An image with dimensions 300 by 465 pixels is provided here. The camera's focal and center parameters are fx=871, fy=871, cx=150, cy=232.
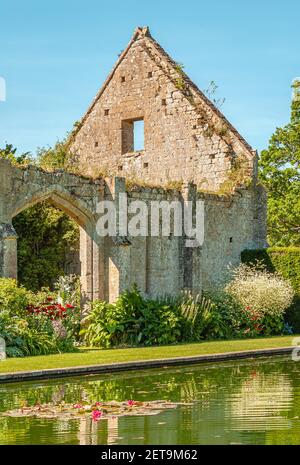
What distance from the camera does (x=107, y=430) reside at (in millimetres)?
9070

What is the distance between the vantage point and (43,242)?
2533 centimetres

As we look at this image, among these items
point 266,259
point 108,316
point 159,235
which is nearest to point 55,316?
point 108,316

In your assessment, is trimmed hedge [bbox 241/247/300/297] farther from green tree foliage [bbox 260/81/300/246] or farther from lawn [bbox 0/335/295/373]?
green tree foliage [bbox 260/81/300/246]

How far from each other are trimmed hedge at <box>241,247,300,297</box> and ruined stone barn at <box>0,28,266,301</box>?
91cm

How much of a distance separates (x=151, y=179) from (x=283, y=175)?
11.3 meters

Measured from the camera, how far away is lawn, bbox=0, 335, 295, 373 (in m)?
14.8

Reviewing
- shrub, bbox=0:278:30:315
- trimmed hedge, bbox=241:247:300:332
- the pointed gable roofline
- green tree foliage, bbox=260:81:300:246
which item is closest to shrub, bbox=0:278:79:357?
shrub, bbox=0:278:30:315

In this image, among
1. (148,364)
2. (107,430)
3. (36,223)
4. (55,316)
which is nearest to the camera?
(107,430)

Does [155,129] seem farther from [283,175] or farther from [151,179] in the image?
[283,175]

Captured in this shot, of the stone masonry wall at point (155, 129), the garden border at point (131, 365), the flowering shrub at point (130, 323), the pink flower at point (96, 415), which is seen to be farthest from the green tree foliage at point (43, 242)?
the pink flower at point (96, 415)

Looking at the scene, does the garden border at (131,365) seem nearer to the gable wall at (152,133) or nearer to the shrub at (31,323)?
the shrub at (31,323)

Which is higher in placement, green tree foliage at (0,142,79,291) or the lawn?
green tree foliage at (0,142,79,291)

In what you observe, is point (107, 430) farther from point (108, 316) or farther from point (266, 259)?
point (266, 259)

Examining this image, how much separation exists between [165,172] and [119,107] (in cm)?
274
